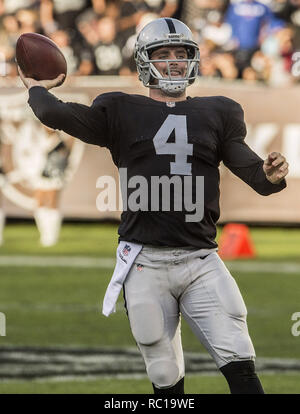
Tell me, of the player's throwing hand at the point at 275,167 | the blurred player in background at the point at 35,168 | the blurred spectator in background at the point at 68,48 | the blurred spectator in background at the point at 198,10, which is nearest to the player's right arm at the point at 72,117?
the player's throwing hand at the point at 275,167

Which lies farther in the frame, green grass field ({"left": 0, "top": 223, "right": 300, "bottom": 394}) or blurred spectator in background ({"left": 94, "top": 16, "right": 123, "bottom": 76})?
blurred spectator in background ({"left": 94, "top": 16, "right": 123, "bottom": 76})

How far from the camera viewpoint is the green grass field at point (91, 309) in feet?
21.7

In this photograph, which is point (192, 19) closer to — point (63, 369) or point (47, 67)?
point (63, 369)

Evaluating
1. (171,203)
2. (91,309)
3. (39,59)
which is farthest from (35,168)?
(171,203)

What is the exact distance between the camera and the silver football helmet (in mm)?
4828

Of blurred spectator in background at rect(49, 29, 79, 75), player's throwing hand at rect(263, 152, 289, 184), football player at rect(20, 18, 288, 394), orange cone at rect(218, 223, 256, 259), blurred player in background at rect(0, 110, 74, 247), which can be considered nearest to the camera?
player's throwing hand at rect(263, 152, 289, 184)

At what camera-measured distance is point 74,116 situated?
4766 millimetres

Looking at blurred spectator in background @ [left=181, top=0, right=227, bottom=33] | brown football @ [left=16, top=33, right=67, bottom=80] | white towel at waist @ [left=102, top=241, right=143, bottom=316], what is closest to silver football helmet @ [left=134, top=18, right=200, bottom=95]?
brown football @ [left=16, top=33, right=67, bottom=80]

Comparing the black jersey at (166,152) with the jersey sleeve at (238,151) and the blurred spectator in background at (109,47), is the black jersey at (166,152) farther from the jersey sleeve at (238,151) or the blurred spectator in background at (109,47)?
the blurred spectator in background at (109,47)

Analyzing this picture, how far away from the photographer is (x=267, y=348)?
303 inches

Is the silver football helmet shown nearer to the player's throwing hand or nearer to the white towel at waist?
the player's throwing hand

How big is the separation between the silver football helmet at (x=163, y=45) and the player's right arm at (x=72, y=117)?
26 cm

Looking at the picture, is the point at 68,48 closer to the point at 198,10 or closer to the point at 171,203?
the point at 198,10

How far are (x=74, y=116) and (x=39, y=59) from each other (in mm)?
371
